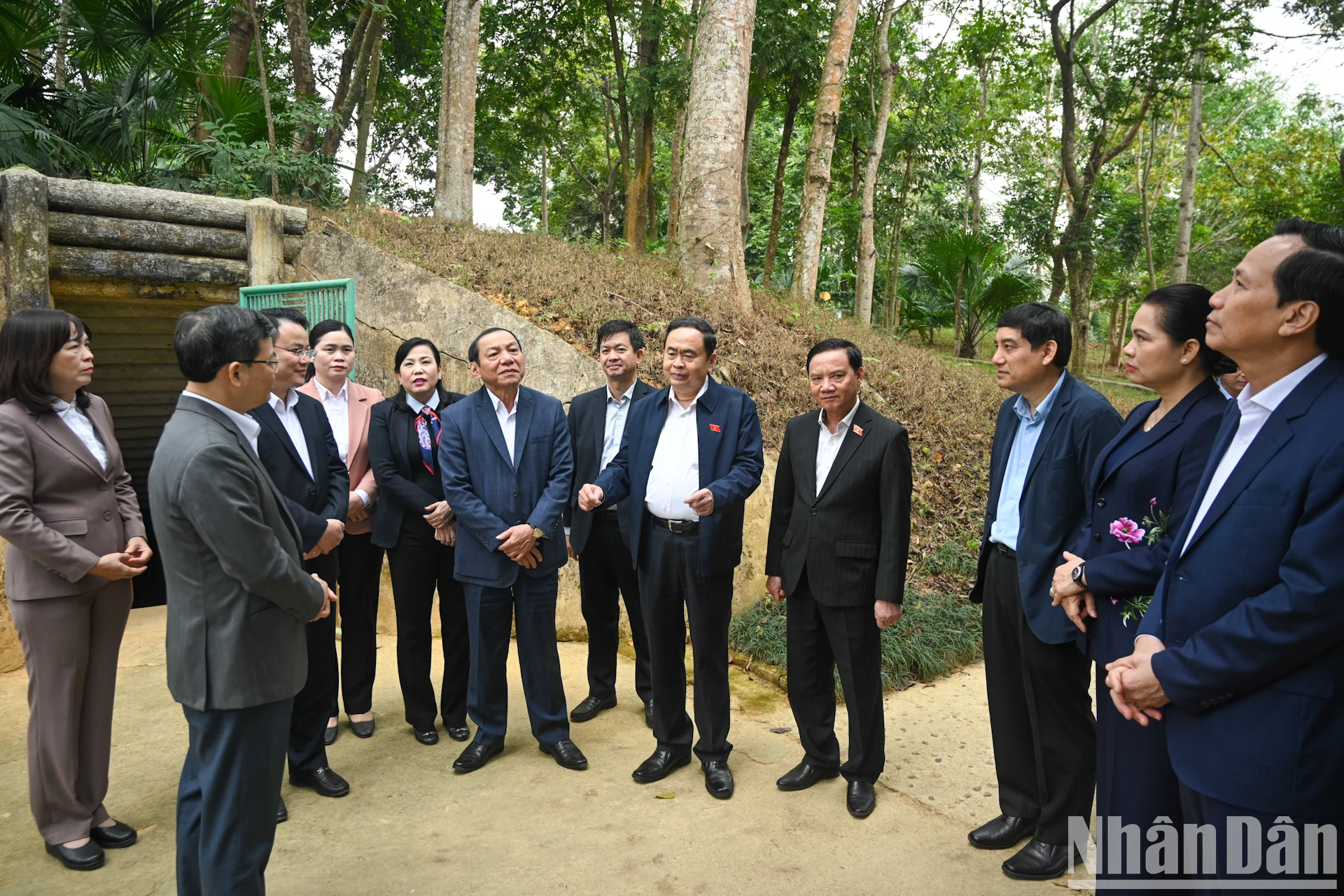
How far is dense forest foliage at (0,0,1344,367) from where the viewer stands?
339 inches

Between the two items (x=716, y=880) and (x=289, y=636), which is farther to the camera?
(x=716, y=880)

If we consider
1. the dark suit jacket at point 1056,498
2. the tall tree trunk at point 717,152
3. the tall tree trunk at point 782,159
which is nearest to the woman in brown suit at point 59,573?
the dark suit jacket at point 1056,498

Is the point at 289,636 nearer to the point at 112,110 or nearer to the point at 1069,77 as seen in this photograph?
the point at 112,110

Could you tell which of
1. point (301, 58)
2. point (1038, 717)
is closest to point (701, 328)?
point (1038, 717)

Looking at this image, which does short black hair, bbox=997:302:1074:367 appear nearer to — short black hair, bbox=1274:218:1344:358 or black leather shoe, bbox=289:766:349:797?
short black hair, bbox=1274:218:1344:358

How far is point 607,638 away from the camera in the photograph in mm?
5086

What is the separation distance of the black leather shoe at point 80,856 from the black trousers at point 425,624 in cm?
149

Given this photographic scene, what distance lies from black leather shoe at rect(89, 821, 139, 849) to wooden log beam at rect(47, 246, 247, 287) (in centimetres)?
453

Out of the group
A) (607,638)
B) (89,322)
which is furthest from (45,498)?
(89,322)

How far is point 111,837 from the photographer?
352 cm

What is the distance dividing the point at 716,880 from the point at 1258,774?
2021mm

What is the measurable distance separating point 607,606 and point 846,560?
178 cm

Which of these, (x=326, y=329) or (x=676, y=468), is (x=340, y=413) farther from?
(x=676, y=468)

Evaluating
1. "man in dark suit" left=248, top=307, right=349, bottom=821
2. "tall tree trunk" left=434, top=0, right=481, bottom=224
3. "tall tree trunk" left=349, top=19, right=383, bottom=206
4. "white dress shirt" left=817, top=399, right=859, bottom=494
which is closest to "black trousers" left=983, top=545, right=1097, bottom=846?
"white dress shirt" left=817, top=399, right=859, bottom=494
